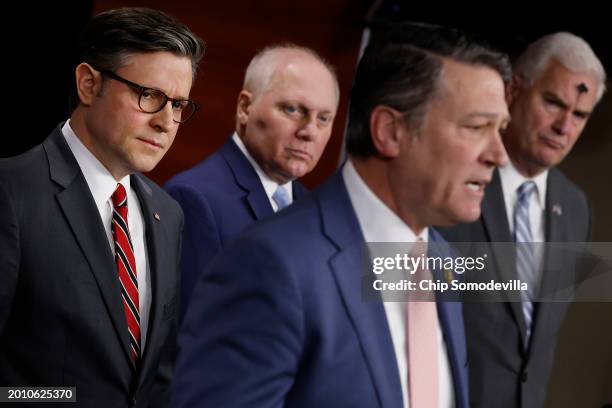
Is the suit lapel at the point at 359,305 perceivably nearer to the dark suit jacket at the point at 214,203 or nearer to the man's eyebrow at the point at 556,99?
the dark suit jacket at the point at 214,203

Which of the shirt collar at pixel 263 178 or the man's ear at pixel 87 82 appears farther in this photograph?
the shirt collar at pixel 263 178

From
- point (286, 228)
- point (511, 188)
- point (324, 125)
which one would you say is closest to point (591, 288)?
point (511, 188)

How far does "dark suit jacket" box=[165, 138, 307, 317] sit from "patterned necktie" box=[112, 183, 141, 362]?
24 cm

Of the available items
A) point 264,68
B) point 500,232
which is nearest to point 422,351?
point 500,232

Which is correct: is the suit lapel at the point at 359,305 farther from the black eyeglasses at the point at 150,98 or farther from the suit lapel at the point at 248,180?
the suit lapel at the point at 248,180

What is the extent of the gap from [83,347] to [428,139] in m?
0.67

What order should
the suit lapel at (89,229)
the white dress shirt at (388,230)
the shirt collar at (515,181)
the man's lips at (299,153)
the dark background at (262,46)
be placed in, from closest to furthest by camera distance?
the white dress shirt at (388,230) < the suit lapel at (89,229) < the man's lips at (299,153) < the dark background at (262,46) < the shirt collar at (515,181)

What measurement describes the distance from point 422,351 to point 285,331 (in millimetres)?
251

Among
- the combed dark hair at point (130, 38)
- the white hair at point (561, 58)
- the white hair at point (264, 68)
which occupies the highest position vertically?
the white hair at point (561, 58)

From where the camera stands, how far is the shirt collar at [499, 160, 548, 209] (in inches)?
82.1

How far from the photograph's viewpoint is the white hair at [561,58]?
2223 mm

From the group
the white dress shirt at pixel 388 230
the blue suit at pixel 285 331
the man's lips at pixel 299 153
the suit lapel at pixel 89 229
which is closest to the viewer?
the blue suit at pixel 285 331

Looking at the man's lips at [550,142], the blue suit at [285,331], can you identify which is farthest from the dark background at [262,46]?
the blue suit at [285,331]

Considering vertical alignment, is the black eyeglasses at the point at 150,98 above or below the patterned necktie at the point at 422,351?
above
